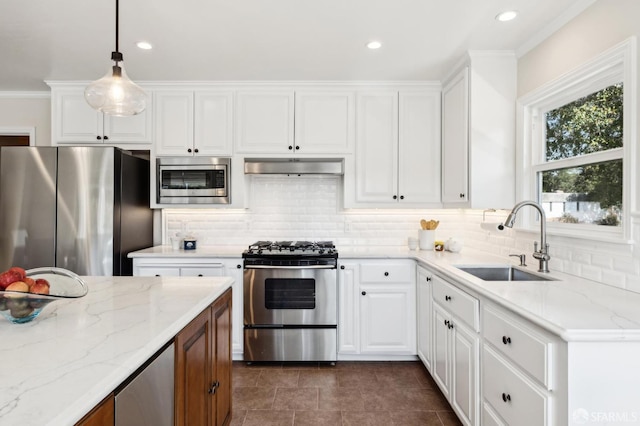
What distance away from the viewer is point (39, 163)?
2938 millimetres

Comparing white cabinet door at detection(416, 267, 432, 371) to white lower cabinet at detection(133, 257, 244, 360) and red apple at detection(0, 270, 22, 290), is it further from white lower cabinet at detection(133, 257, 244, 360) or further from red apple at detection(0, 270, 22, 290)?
red apple at detection(0, 270, 22, 290)

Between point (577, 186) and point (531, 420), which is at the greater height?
point (577, 186)

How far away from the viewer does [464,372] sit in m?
2.06

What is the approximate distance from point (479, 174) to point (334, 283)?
1.46 meters

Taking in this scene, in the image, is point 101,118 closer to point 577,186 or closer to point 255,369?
point 255,369

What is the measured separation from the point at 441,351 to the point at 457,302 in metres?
0.52

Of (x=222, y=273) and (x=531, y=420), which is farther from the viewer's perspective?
(x=222, y=273)

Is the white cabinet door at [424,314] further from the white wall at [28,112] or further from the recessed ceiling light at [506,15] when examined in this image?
the white wall at [28,112]

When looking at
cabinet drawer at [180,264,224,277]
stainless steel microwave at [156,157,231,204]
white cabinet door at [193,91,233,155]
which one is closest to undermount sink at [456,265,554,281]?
cabinet drawer at [180,264,224,277]

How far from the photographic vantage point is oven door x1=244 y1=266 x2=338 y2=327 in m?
3.09

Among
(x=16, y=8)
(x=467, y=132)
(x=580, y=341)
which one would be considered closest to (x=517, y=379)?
(x=580, y=341)

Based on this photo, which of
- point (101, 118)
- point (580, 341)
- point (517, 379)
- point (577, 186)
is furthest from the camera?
point (101, 118)

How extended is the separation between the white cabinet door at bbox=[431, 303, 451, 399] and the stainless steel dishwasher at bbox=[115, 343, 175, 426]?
1.74m

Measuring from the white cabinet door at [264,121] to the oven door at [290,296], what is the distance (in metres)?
1.14
